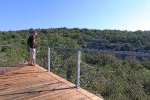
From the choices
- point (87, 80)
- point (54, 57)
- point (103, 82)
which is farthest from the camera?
point (54, 57)

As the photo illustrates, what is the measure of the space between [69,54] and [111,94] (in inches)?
233

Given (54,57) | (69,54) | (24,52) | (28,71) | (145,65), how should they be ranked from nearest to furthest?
1. (145,65)
2. (28,71)
3. (69,54)
4. (54,57)
5. (24,52)

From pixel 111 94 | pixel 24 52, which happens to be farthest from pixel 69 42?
pixel 111 94

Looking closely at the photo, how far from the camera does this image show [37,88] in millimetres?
6230

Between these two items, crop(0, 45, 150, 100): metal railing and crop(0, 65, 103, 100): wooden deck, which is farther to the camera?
crop(0, 65, 103, 100): wooden deck

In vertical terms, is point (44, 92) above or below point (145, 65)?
below

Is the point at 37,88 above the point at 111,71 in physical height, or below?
below

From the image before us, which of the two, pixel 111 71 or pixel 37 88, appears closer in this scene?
pixel 37 88

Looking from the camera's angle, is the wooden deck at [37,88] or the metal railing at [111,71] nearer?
the metal railing at [111,71]

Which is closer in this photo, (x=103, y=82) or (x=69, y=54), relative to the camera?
(x=103, y=82)

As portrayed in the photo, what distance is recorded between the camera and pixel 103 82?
792 centimetres

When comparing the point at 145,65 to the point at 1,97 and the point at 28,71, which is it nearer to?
the point at 1,97

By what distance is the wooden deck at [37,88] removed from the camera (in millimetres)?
5430

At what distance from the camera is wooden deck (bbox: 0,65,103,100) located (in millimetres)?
5430
